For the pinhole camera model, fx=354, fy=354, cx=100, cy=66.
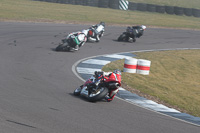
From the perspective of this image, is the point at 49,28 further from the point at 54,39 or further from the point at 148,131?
the point at 148,131

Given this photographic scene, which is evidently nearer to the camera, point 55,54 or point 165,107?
point 165,107

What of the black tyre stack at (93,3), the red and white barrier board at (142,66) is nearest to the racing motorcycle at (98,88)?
the red and white barrier board at (142,66)

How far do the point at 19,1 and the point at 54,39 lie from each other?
15.8 meters

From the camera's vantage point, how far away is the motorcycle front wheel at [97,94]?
8148mm

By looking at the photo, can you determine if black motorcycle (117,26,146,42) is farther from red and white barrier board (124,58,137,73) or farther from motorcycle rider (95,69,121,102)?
motorcycle rider (95,69,121,102)

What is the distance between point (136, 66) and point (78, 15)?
18.5 m

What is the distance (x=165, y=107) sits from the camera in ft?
30.0

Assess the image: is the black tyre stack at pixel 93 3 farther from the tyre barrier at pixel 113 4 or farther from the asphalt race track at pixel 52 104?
the asphalt race track at pixel 52 104

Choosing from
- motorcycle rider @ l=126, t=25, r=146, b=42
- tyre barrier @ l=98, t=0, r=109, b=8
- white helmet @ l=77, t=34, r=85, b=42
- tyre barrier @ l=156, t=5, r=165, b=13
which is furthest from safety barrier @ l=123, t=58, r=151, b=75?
tyre barrier @ l=156, t=5, r=165, b=13

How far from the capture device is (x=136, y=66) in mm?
13242

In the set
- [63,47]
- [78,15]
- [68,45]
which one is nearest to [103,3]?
[78,15]

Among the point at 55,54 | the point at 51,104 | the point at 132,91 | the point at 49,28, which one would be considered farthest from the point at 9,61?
the point at 49,28

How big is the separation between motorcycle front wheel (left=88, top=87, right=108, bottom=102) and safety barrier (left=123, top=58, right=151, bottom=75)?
15.6ft

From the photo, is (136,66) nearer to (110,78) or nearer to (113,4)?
(110,78)
